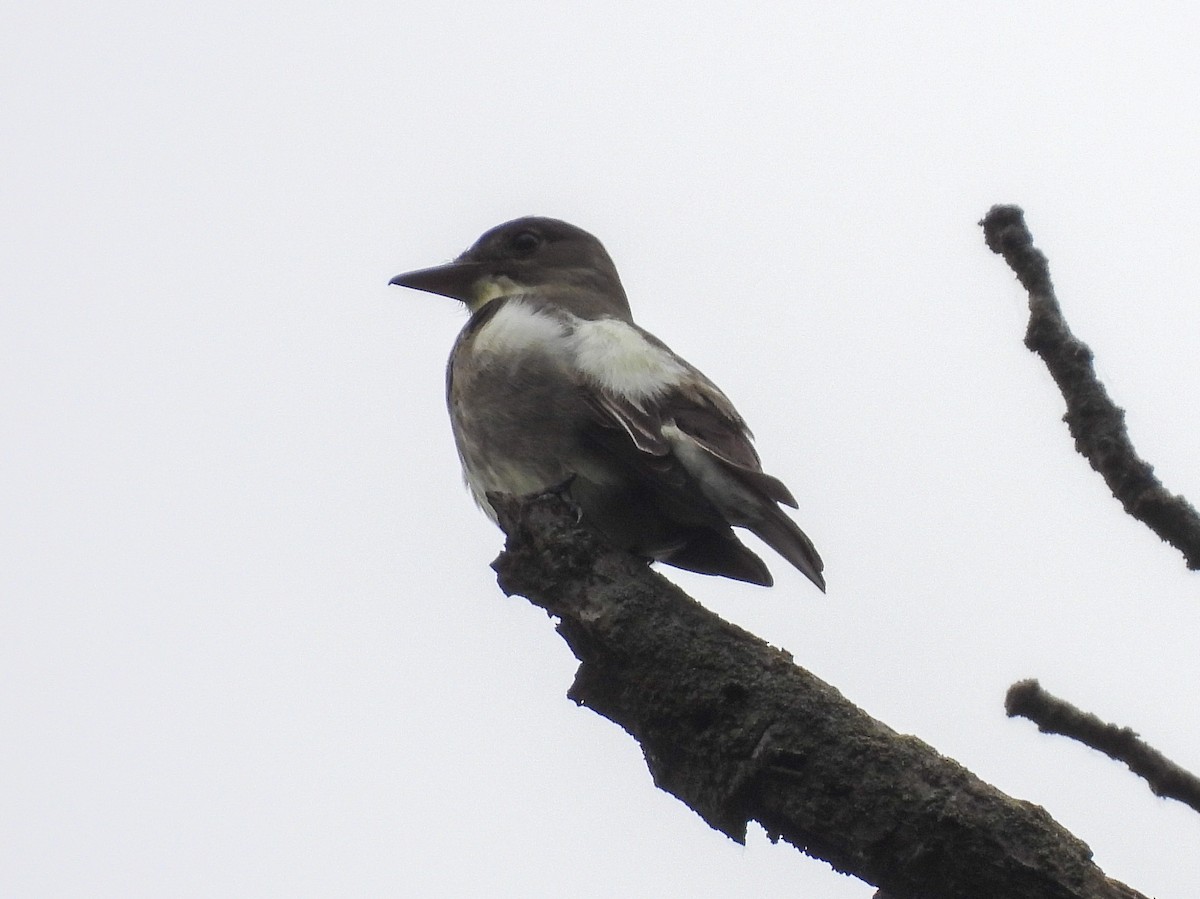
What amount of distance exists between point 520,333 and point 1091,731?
348 cm

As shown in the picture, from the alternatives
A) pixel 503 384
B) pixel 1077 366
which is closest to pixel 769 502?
pixel 503 384

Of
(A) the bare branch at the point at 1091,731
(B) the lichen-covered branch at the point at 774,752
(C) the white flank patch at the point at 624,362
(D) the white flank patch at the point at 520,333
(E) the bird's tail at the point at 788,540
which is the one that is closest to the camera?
(A) the bare branch at the point at 1091,731

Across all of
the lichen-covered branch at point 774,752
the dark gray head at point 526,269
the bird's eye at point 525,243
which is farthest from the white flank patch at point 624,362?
the bird's eye at point 525,243

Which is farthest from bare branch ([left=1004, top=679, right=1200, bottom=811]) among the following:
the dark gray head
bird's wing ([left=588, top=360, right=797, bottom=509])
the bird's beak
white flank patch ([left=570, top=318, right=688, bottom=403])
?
the bird's beak

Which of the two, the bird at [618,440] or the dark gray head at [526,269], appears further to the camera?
the dark gray head at [526,269]

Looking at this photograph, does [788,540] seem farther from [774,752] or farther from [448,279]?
[448,279]

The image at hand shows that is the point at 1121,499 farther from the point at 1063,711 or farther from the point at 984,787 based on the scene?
the point at 984,787

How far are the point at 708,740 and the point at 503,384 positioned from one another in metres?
2.16

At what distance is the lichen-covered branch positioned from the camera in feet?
10.4

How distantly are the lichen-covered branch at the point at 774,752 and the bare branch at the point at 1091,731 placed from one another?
2.32ft

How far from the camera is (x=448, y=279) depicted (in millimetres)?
6918

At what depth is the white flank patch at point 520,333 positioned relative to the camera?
5.56m

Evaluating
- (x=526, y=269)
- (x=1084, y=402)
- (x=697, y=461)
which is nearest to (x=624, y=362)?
(x=697, y=461)

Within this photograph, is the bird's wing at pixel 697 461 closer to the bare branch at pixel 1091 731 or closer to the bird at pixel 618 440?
the bird at pixel 618 440
